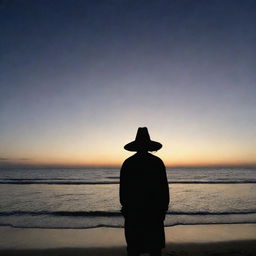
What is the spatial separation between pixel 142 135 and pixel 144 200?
2.85ft

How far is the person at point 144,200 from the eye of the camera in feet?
11.1

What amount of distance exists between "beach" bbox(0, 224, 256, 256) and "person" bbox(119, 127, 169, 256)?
3589 mm

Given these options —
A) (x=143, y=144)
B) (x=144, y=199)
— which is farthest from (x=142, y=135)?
(x=144, y=199)

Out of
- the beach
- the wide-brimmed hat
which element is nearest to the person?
the wide-brimmed hat

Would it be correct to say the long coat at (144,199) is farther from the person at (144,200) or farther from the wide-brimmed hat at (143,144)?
the wide-brimmed hat at (143,144)

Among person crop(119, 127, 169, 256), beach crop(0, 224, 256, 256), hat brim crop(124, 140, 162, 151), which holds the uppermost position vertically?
hat brim crop(124, 140, 162, 151)

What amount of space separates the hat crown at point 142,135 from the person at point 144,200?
0.20ft

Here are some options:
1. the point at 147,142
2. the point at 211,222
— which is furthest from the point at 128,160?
the point at 211,222

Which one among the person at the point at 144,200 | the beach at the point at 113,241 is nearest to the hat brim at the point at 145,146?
the person at the point at 144,200

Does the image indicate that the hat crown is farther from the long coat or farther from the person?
the long coat

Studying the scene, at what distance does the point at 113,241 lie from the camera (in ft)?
25.3

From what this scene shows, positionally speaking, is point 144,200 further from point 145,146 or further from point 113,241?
point 113,241

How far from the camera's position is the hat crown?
3470 mm

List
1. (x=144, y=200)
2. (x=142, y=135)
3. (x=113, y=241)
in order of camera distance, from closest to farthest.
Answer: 1. (x=144, y=200)
2. (x=142, y=135)
3. (x=113, y=241)
